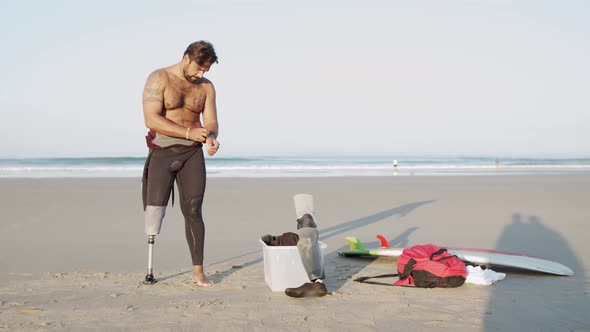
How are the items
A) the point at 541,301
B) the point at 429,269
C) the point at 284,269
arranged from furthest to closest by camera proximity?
1. the point at 429,269
2. the point at 284,269
3. the point at 541,301

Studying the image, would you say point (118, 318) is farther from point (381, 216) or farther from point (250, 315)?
point (381, 216)

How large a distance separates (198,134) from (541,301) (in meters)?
3.15

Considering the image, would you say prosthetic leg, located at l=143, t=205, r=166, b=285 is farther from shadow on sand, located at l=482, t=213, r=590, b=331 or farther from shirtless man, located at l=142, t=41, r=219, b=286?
shadow on sand, located at l=482, t=213, r=590, b=331

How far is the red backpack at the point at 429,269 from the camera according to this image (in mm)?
5164

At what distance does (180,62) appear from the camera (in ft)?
17.6


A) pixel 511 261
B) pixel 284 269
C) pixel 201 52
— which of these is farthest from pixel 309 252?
pixel 511 261

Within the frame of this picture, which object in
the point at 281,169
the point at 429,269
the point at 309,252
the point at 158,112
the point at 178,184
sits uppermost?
the point at 158,112

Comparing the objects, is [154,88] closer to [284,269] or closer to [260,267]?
[284,269]

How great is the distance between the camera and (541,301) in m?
4.64

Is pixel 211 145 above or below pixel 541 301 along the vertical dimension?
above

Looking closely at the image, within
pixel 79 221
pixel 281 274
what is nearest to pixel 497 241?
pixel 281 274

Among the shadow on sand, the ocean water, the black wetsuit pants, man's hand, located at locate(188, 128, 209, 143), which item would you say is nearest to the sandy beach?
the shadow on sand

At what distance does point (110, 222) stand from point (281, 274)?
228 inches

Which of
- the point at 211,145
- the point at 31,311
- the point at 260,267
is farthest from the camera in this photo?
the point at 260,267
